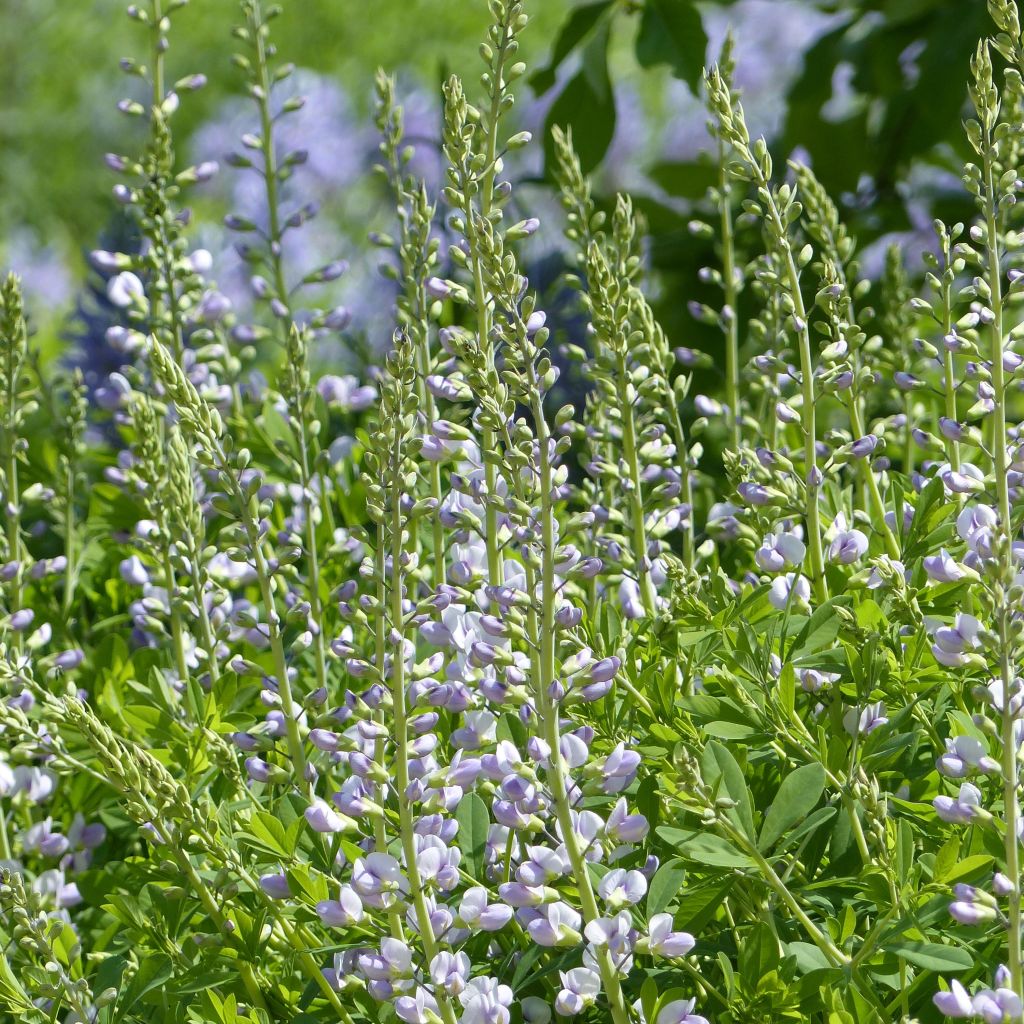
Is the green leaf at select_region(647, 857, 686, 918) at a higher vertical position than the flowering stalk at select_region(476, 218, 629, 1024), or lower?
lower

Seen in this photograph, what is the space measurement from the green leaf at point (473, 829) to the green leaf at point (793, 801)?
355mm

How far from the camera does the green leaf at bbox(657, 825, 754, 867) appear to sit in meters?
A: 1.46

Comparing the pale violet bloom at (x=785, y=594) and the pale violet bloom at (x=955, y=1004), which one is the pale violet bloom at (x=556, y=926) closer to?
the pale violet bloom at (x=955, y=1004)

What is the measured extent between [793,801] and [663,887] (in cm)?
17

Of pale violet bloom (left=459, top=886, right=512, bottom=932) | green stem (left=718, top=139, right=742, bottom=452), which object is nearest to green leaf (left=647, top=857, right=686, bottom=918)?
pale violet bloom (left=459, top=886, right=512, bottom=932)

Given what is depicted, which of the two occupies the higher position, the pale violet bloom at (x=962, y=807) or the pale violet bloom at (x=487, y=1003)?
the pale violet bloom at (x=962, y=807)

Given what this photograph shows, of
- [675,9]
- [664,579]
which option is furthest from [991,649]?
[675,9]

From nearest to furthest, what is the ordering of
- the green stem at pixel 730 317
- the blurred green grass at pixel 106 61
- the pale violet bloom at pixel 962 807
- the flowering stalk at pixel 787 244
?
the pale violet bloom at pixel 962 807, the flowering stalk at pixel 787 244, the green stem at pixel 730 317, the blurred green grass at pixel 106 61

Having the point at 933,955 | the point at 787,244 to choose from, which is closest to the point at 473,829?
the point at 933,955

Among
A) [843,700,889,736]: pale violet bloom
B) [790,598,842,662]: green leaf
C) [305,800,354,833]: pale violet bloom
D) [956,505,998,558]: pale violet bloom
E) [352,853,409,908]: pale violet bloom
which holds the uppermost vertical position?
[956,505,998,558]: pale violet bloom

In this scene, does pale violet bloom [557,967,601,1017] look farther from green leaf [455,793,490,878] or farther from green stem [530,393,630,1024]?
green leaf [455,793,490,878]

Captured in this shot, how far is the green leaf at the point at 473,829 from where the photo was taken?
1686mm

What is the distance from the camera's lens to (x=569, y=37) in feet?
11.8

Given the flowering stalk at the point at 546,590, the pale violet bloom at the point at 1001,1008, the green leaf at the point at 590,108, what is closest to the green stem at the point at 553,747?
the flowering stalk at the point at 546,590
